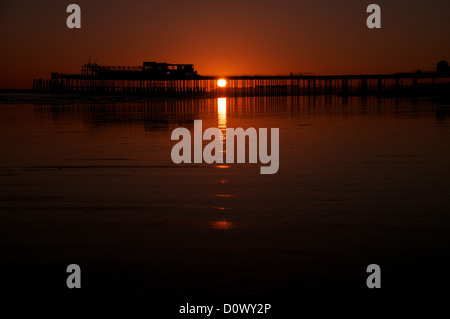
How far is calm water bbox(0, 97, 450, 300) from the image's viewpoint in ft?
18.4

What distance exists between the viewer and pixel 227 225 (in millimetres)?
7742

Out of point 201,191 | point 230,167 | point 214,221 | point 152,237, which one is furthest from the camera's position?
point 230,167

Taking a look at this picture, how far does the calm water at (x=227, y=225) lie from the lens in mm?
5598

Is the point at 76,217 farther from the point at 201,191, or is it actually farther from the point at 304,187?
the point at 304,187

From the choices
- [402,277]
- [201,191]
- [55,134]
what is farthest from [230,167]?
[55,134]
